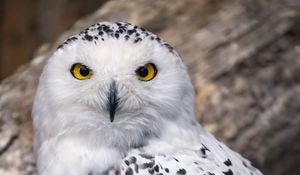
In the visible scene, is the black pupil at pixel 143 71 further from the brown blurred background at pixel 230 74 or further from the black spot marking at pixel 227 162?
the brown blurred background at pixel 230 74

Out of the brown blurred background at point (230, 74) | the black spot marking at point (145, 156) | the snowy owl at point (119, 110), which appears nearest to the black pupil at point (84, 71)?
the snowy owl at point (119, 110)

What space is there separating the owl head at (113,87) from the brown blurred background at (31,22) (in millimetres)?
3114

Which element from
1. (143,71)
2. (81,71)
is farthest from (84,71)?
(143,71)

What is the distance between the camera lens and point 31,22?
6316 millimetres

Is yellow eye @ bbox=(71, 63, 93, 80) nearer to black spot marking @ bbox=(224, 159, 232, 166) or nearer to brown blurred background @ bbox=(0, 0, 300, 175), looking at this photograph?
black spot marking @ bbox=(224, 159, 232, 166)

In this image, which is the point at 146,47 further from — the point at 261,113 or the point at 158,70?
the point at 261,113

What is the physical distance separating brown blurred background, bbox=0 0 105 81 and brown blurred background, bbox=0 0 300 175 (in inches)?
53.0

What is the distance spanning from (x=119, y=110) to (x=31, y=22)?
3.45 meters

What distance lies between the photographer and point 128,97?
3023 mm

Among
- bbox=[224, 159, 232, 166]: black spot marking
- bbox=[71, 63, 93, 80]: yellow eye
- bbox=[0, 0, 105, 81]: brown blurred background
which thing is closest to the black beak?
bbox=[71, 63, 93, 80]: yellow eye

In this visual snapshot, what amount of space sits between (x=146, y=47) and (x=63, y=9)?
3296 mm

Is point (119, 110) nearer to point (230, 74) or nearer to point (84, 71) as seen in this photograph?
point (84, 71)

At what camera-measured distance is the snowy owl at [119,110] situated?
3.00 metres

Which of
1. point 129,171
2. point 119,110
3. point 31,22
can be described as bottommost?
point 129,171
